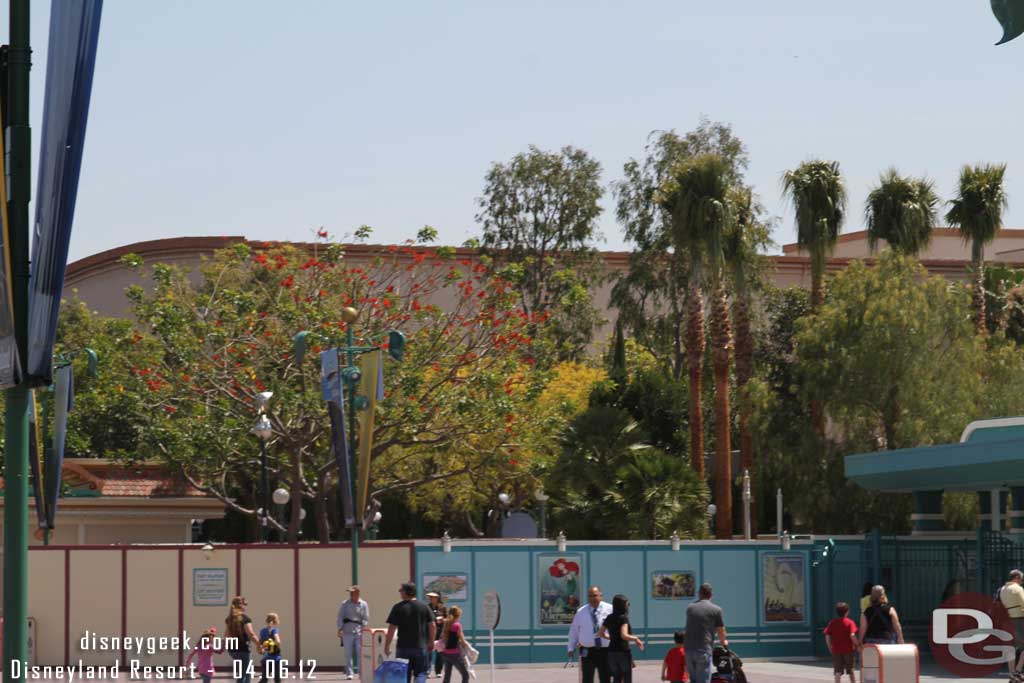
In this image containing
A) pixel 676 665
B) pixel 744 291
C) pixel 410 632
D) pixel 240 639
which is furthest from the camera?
pixel 744 291

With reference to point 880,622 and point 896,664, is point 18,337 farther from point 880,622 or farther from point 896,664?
point 880,622

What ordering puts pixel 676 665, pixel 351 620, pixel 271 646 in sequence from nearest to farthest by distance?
pixel 676 665
pixel 271 646
pixel 351 620

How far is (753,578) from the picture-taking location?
105 ft

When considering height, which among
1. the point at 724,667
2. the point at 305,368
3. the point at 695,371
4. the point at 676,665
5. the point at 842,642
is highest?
the point at 695,371

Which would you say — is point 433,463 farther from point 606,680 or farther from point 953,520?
point 606,680

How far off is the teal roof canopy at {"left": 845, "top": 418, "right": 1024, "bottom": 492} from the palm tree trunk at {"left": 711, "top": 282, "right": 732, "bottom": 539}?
1139 cm

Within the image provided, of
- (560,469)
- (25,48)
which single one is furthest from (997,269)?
(25,48)

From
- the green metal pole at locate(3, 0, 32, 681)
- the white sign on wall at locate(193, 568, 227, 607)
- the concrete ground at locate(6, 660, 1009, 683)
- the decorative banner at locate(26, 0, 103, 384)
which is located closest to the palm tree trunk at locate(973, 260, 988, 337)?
the concrete ground at locate(6, 660, 1009, 683)

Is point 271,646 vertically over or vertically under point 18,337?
under

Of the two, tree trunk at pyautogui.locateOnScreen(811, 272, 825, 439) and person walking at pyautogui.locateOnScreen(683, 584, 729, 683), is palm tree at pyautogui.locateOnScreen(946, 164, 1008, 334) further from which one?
person walking at pyautogui.locateOnScreen(683, 584, 729, 683)

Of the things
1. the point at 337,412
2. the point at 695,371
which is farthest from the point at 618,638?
the point at 695,371

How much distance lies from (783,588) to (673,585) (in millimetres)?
2437

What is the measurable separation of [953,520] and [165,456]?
20.9 metres

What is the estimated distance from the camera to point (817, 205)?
171 ft
